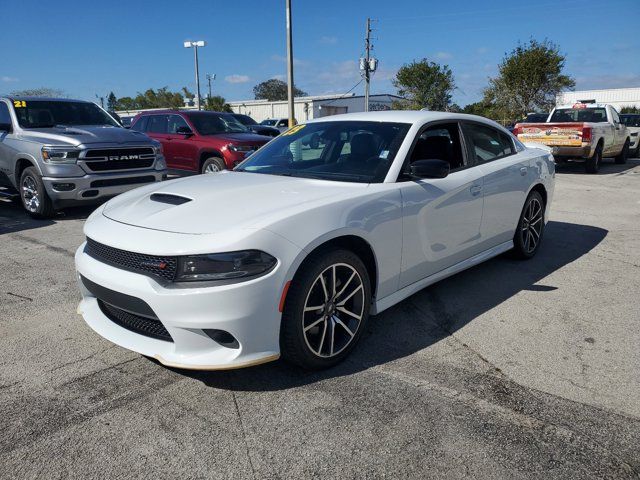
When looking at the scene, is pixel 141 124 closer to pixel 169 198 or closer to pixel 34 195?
pixel 34 195

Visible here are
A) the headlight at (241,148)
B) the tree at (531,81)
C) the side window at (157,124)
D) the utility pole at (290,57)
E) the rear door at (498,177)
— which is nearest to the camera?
the rear door at (498,177)

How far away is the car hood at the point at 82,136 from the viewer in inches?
292

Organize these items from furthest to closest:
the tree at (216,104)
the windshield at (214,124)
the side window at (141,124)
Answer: the tree at (216,104)
the side window at (141,124)
the windshield at (214,124)

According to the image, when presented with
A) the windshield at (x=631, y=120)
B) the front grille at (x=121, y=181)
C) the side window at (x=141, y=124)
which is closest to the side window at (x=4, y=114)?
the front grille at (x=121, y=181)

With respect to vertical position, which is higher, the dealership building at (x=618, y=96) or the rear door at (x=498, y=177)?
the dealership building at (x=618, y=96)

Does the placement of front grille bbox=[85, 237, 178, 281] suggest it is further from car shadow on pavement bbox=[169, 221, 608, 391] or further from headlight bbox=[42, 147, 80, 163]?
headlight bbox=[42, 147, 80, 163]

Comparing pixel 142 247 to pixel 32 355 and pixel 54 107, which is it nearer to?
pixel 32 355

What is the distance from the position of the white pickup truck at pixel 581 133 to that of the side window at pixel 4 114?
11941 millimetres

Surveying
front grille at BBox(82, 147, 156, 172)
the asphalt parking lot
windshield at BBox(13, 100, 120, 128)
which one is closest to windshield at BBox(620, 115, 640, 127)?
the asphalt parking lot

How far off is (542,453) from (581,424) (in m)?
0.37

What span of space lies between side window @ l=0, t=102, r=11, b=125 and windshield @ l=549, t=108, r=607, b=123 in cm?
1402

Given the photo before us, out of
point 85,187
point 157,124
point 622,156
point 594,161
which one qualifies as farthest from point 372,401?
point 622,156

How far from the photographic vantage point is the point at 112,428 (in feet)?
8.37

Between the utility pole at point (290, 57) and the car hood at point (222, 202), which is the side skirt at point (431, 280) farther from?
the utility pole at point (290, 57)
